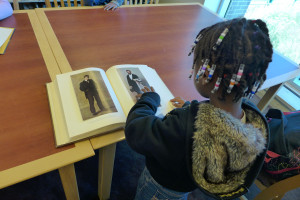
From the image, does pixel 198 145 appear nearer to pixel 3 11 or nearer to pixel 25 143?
pixel 25 143

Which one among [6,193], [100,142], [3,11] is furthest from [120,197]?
[3,11]

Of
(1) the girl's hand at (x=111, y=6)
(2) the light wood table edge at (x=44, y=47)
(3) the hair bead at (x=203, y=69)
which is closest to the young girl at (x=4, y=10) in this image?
(2) the light wood table edge at (x=44, y=47)

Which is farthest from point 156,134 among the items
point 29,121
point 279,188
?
point 279,188

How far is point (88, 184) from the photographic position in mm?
1243

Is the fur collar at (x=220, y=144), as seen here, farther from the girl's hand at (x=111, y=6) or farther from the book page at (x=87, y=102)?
the girl's hand at (x=111, y=6)

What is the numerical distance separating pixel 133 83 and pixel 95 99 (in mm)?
169

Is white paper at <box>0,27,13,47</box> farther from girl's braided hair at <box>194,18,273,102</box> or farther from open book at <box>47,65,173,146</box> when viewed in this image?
girl's braided hair at <box>194,18,273,102</box>

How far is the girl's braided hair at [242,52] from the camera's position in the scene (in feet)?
1.42

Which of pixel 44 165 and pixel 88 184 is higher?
pixel 44 165

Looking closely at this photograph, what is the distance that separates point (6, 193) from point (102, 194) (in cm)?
53

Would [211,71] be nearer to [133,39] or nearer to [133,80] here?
[133,80]

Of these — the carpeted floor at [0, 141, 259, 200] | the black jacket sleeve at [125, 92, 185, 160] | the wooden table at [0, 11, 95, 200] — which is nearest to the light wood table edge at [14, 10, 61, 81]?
the wooden table at [0, 11, 95, 200]

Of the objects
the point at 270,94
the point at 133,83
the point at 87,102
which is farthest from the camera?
the point at 270,94

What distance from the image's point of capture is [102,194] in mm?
1126
